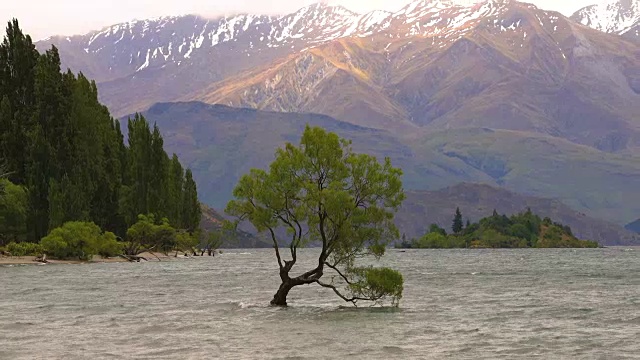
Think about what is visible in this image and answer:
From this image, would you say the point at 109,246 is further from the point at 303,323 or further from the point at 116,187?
the point at 303,323

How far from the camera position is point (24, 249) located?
14838 cm

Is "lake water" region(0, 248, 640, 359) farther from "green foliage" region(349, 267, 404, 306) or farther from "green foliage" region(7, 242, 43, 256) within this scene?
"green foliage" region(7, 242, 43, 256)

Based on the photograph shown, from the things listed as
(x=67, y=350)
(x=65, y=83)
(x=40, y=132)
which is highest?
(x=65, y=83)

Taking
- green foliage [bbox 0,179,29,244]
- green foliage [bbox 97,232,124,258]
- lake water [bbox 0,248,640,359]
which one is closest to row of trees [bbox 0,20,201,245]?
green foliage [bbox 0,179,29,244]

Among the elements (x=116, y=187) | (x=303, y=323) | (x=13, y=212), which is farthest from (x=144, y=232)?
(x=303, y=323)

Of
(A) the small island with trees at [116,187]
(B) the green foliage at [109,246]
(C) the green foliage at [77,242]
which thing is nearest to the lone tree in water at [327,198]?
(A) the small island with trees at [116,187]

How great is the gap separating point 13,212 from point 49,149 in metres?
11.9

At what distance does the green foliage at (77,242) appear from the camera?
146m

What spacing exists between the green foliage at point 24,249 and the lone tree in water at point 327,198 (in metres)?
86.5

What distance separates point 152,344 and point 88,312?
21.7 m

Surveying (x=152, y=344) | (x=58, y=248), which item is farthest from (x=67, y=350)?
(x=58, y=248)

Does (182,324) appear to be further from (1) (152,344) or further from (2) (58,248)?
(2) (58,248)

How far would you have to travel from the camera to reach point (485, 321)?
6794 cm

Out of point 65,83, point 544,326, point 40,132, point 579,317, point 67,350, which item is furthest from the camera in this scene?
point 65,83
